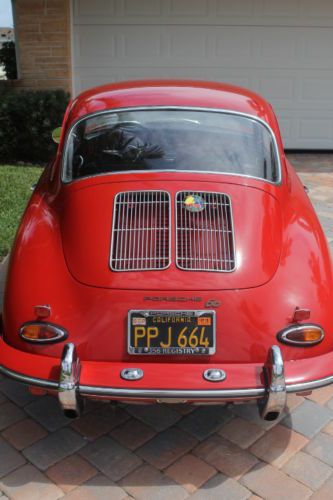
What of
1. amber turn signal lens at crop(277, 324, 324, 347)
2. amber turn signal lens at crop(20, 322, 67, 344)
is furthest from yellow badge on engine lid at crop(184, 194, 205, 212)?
amber turn signal lens at crop(20, 322, 67, 344)

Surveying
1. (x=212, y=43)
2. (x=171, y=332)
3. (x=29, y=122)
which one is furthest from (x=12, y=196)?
(x=212, y=43)

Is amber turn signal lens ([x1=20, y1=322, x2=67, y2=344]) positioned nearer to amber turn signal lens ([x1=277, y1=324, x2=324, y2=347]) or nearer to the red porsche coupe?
the red porsche coupe

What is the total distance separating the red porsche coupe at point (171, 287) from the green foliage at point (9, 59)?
23.0 ft

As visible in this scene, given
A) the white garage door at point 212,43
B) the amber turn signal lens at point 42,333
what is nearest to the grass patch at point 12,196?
the white garage door at point 212,43

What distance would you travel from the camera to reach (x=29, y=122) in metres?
8.46

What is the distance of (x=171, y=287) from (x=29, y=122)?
21.2 feet

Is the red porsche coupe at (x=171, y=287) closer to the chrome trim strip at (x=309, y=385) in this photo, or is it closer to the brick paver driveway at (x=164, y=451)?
the chrome trim strip at (x=309, y=385)

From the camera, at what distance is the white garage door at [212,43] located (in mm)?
9016

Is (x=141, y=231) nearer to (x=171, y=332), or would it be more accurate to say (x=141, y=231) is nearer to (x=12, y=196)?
(x=171, y=332)

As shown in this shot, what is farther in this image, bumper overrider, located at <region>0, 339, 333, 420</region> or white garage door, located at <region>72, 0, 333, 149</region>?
white garage door, located at <region>72, 0, 333, 149</region>

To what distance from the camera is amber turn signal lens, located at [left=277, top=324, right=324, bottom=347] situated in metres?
2.75

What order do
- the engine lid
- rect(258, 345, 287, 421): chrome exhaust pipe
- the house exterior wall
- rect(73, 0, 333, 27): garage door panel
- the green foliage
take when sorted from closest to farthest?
rect(258, 345, 287, 421): chrome exhaust pipe
the engine lid
the house exterior wall
rect(73, 0, 333, 27): garage door panel
the green foliage

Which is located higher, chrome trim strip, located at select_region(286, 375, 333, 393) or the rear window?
the rear window

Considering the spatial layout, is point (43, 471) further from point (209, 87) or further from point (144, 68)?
point (144, 68)
